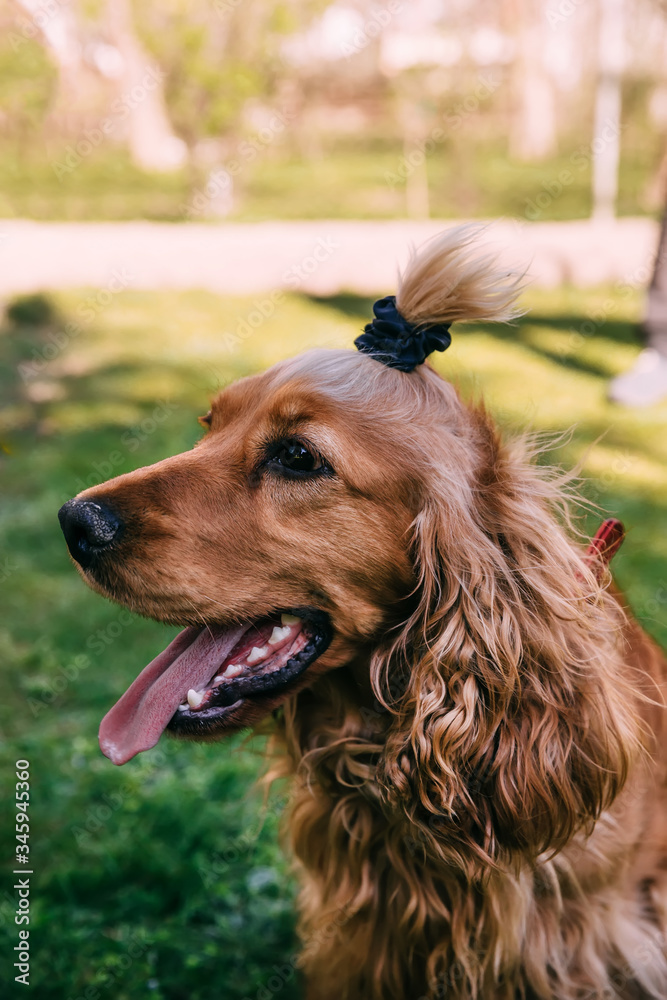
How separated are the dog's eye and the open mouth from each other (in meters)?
0.34

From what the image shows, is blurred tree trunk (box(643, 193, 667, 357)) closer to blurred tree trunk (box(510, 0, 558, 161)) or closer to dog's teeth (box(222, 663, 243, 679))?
dog's teeth (box(222, 663, 243, 679))

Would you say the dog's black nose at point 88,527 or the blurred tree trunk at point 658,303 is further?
the blurred tree trunk at point 658,303

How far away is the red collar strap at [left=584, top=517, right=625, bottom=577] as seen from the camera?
7.16 feet

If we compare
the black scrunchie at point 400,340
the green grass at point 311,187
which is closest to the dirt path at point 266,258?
the green grass at point 311,187

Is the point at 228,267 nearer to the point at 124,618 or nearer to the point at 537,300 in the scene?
the point at 537,300

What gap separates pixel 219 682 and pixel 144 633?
2459 millimetres

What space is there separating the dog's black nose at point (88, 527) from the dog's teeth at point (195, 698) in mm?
390

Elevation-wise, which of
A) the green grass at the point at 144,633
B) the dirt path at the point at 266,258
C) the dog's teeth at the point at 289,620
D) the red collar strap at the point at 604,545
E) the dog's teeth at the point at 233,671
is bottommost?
the green grass at the point at 144,633

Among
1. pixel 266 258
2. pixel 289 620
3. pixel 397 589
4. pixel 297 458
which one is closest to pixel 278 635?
pixel 289 620

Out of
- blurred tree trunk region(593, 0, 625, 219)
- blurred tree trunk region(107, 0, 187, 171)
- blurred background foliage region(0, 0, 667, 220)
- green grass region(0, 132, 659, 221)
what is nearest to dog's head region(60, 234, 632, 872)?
blurred tree trunk region(593, 0, 625, 219)

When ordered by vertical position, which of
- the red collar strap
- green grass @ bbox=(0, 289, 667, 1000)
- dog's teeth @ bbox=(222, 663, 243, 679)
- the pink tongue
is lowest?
green grass @ bbox=(0, 289, 667, 1000)

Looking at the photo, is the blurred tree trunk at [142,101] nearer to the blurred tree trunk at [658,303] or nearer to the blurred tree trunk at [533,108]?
the blurred tree trunk at [533,108]

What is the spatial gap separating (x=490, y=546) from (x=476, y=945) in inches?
41.6

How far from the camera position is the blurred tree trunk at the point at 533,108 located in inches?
696
